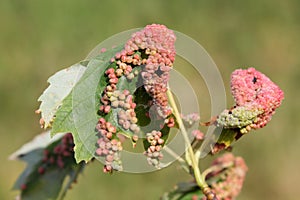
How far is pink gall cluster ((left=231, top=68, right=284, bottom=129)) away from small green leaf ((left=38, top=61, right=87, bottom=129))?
0.36m

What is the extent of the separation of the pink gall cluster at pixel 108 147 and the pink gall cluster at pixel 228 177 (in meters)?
0.52

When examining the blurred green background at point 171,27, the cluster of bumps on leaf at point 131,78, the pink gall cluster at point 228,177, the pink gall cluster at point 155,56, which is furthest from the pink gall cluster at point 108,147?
the blurred green background at point 171,27

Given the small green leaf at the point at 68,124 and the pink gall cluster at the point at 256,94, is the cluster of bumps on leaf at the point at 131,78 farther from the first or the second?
the pink gall cluster at the point at 256,94

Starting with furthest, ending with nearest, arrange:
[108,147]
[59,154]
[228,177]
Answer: [59,154], [228,177], [108,147]

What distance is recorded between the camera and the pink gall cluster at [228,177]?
176 centimetres

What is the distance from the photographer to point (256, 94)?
1.37 metres

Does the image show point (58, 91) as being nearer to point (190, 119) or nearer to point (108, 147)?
point (108, 147)

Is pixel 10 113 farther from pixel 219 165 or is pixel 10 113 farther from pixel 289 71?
pixel 219 165

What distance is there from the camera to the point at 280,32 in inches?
220

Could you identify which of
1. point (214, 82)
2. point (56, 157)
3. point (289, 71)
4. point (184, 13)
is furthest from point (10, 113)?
point (214, 82)

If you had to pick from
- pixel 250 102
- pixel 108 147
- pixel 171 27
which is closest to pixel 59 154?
pixel 108 147

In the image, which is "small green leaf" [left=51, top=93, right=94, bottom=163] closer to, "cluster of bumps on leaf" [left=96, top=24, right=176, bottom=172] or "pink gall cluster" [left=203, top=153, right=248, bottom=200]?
"cluster of bumps on leaf" [left=96, top=24, right=176, bottom=172]

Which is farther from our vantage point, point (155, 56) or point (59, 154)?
point (59, 154)

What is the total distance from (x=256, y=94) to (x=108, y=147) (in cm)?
36
